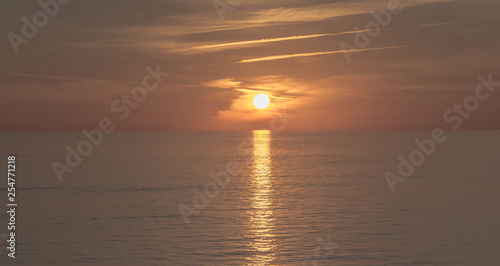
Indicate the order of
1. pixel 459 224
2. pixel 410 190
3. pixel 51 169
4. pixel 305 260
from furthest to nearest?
pixel 51 169, pixel 410 190, pixel 459 224, pixel 305 260

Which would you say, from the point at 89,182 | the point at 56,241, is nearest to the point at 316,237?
the point at 56,241

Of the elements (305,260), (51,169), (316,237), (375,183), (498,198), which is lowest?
(305,260)

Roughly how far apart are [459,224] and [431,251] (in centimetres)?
791

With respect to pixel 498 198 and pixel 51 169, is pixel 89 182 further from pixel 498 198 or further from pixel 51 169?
pixel 498 198

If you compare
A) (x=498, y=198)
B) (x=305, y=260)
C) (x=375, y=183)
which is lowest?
(x=305, y=260)

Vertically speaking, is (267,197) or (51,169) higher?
(51,169)

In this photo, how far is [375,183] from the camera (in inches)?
2298

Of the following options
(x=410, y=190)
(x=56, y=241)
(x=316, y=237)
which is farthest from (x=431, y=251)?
(x=410, y=190)

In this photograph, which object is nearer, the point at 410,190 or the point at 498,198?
the point at 498,198

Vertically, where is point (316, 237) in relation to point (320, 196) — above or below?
below

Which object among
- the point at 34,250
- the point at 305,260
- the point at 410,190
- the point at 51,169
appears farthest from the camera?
the point at 51,169

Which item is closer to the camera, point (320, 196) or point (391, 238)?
point (391, 238)

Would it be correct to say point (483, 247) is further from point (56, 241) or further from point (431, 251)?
point (56, 241)

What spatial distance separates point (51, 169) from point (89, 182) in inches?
817
